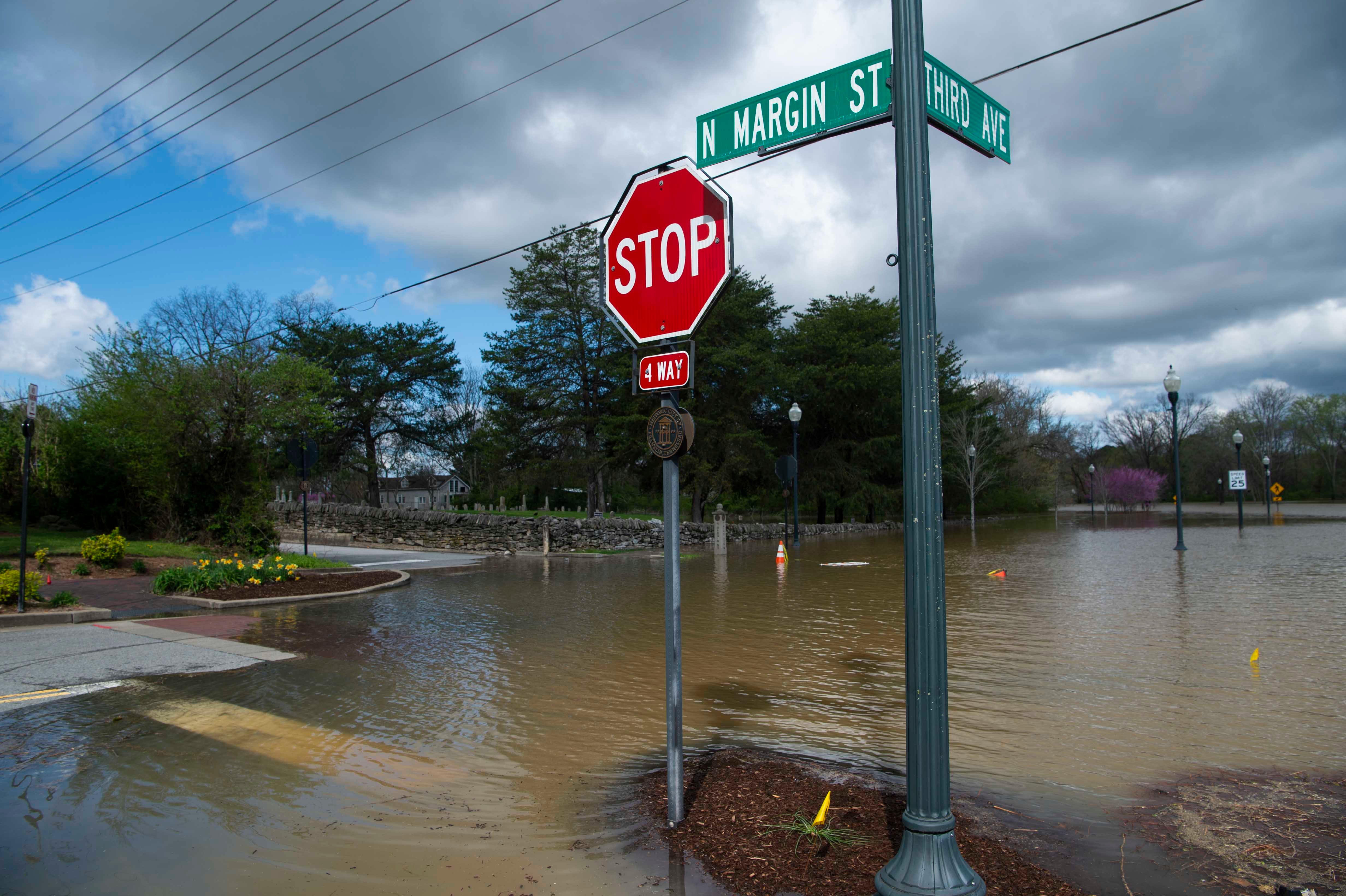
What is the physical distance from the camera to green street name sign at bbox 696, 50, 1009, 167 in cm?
370

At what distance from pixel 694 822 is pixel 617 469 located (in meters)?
35.3

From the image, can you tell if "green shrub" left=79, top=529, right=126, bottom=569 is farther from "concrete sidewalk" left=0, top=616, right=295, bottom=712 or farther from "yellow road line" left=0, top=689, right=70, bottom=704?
"yellow road line" left=0, top=689, right=70, bottom=704

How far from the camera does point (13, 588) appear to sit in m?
11.0

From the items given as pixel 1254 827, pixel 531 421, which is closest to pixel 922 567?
pixel 1254 827

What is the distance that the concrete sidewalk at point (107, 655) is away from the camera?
725 centimetres

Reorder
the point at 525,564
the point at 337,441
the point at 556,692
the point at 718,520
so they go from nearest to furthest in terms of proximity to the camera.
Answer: the point at 556,692 < the point at 525,564 < the point at 718,520 < the point at 337,441

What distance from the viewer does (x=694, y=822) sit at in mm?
3955

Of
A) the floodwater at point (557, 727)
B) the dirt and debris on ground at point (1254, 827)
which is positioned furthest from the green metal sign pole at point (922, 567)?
the dirt and debris on ground at point (1254, 827)

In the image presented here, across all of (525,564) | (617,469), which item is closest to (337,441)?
(617,469)

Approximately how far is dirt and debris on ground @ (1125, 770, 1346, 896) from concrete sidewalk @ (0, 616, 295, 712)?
8.24 metres

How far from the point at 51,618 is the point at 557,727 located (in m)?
8.90

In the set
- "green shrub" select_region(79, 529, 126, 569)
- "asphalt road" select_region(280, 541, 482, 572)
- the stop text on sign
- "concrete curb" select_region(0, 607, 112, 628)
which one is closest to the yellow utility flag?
the stop text on sign

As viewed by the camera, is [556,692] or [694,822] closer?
[694,822]

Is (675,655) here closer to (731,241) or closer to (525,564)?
(731,241)
